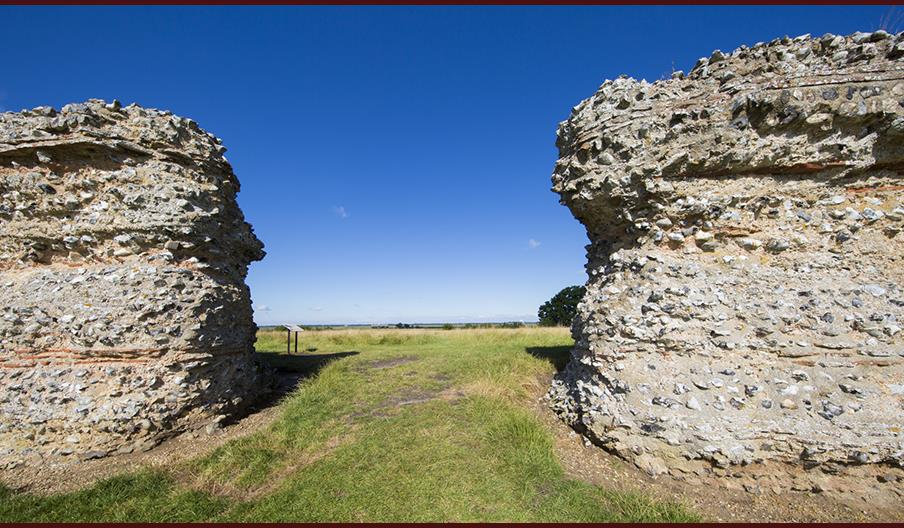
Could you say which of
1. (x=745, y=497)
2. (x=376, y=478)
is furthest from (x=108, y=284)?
(x=745, y=497)

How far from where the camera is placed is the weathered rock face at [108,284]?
6160 millimetres

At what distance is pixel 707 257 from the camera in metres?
6.52

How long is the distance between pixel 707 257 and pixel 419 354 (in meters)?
11.2

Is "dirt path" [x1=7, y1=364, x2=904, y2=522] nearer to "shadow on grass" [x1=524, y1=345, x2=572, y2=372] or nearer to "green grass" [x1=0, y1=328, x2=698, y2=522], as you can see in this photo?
"green grass" [x1=0, y1=328, x2=698, y2=522]

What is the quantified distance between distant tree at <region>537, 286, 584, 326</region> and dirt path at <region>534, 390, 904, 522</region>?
42751 mm

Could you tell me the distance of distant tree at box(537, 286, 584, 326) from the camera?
48188 mm

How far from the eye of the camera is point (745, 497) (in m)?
4.84

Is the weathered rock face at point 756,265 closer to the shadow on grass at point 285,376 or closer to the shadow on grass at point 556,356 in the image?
the shadow on grass at point 556,356

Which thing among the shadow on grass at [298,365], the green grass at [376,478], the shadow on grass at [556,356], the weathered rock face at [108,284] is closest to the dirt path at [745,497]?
the green grass at [376,478]

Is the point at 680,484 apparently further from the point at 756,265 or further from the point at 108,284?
the point at 108,284

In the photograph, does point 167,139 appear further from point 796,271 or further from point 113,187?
point 796,271

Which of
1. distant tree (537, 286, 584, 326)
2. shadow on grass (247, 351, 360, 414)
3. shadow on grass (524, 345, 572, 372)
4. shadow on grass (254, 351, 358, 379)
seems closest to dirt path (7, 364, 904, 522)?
shadow on grass (247, 351, 360, 414)

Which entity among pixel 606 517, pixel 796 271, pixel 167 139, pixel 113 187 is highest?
pixel 167 139

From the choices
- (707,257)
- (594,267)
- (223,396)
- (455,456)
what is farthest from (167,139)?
(707,257)
